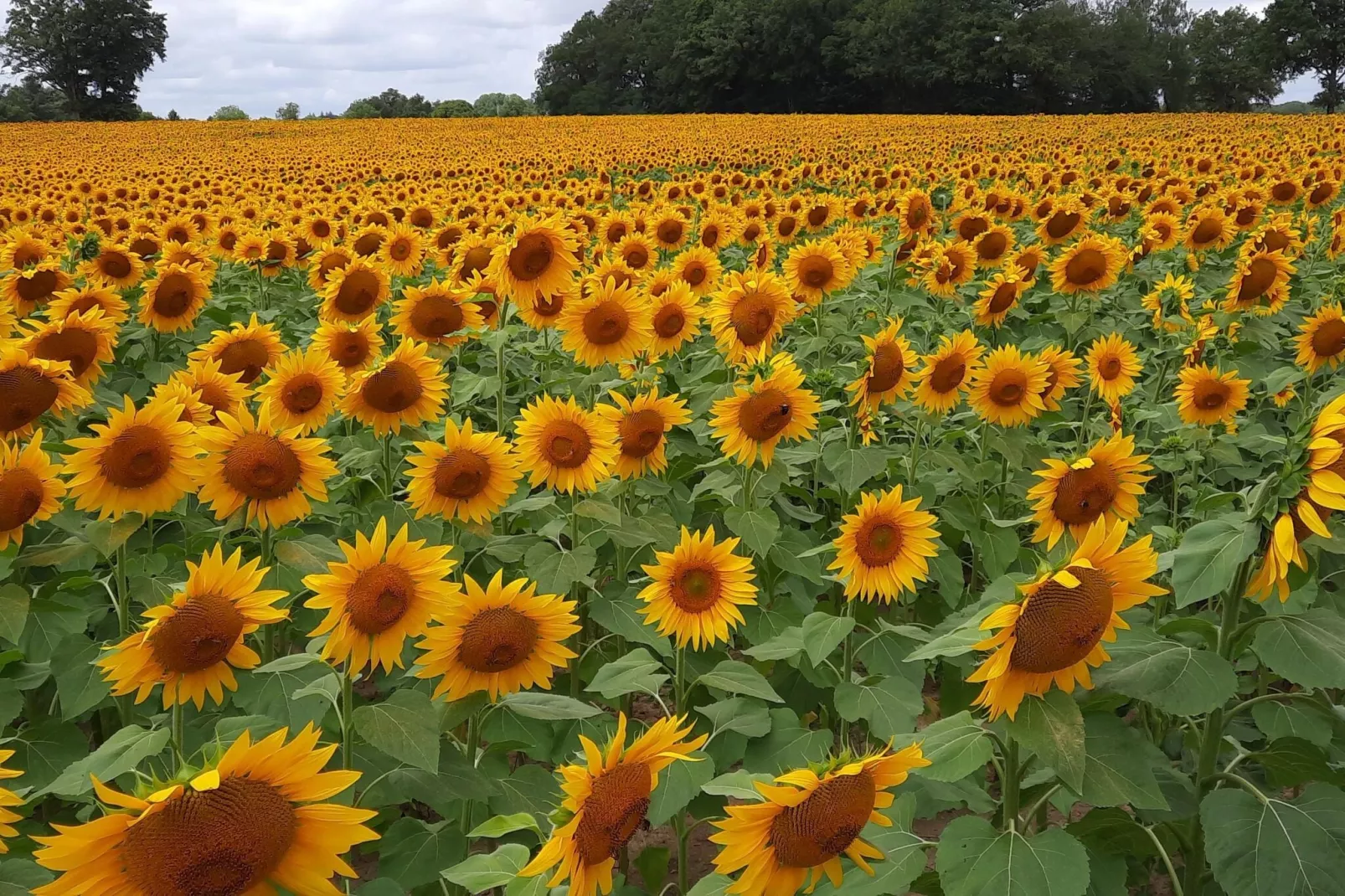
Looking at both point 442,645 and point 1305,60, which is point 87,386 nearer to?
point 442,645

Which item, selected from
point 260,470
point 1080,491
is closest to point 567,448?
point 260,470

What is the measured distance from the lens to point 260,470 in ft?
8.42

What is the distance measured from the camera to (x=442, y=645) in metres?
2.17

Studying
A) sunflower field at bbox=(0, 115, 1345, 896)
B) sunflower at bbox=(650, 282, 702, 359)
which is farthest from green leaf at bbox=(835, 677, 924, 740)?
sunflower at bbox=(650, 282, 702, 359)

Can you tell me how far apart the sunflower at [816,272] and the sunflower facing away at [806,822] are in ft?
12.8

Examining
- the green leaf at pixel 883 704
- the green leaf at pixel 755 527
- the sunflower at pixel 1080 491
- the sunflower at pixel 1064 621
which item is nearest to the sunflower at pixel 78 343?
the green leaf at pixel 755 527

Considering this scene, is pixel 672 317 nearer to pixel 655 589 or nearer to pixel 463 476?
pixel 463 476

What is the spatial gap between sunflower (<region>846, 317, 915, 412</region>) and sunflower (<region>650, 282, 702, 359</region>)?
975 millimetres

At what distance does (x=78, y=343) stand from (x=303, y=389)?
869 mm

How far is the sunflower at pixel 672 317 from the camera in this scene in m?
4.43

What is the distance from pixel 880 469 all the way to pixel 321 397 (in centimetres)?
210

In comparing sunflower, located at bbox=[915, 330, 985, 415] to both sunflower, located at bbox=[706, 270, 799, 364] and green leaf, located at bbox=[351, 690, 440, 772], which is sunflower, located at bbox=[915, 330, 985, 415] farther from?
green leaf, located at bbox=[351, 690, 440, 772]

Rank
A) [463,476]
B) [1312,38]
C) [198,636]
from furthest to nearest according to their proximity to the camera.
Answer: [1312,38]
[463,476]
[198,636]

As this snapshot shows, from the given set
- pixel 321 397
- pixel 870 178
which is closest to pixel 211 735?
pixel 321 397
